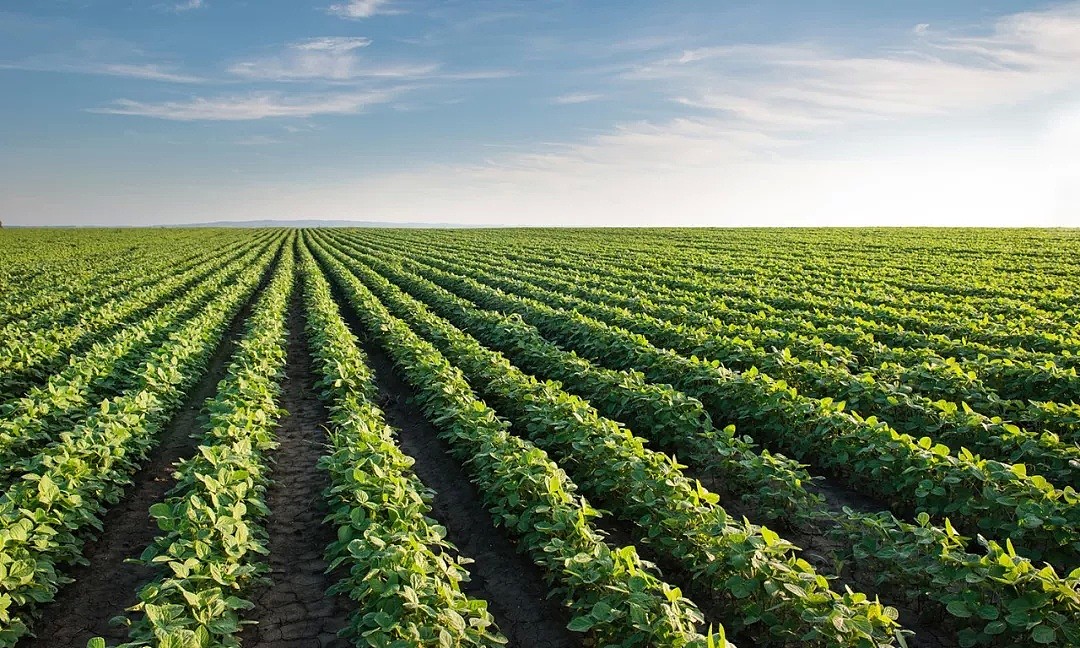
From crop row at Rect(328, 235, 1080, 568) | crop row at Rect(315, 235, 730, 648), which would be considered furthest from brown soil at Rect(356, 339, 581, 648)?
crop row at Rect(328, 235, 1080, 568)

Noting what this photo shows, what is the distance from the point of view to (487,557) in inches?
217

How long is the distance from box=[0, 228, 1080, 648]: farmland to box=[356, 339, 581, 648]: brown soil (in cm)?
3

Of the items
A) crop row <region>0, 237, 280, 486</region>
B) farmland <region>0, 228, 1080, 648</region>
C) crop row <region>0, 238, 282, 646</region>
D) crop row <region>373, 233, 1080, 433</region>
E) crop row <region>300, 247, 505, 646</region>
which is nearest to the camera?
crop row <region>300, 247, 505, 646</region>

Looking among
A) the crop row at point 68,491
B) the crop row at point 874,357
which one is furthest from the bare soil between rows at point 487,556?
the crop row at point 874,357

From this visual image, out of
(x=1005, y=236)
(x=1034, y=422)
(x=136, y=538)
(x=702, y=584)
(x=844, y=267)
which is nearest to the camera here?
(x=702, y=584)

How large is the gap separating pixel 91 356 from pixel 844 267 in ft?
77.3

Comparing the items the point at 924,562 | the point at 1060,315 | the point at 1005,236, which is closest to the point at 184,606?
the point at 924,562

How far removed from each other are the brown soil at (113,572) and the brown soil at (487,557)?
2.49 meters

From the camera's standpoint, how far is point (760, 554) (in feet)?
13.9

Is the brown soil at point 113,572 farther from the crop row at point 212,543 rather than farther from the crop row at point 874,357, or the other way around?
the crop row at point 874,357

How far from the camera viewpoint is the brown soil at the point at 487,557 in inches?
181

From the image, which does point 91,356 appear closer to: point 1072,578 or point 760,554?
point 760,554

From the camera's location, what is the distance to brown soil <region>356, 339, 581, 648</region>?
181 inches

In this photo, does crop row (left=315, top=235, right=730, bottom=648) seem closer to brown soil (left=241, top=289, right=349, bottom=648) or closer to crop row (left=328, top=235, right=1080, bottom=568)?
brown soil (left=241, top=289, right=349, bottom=648)
